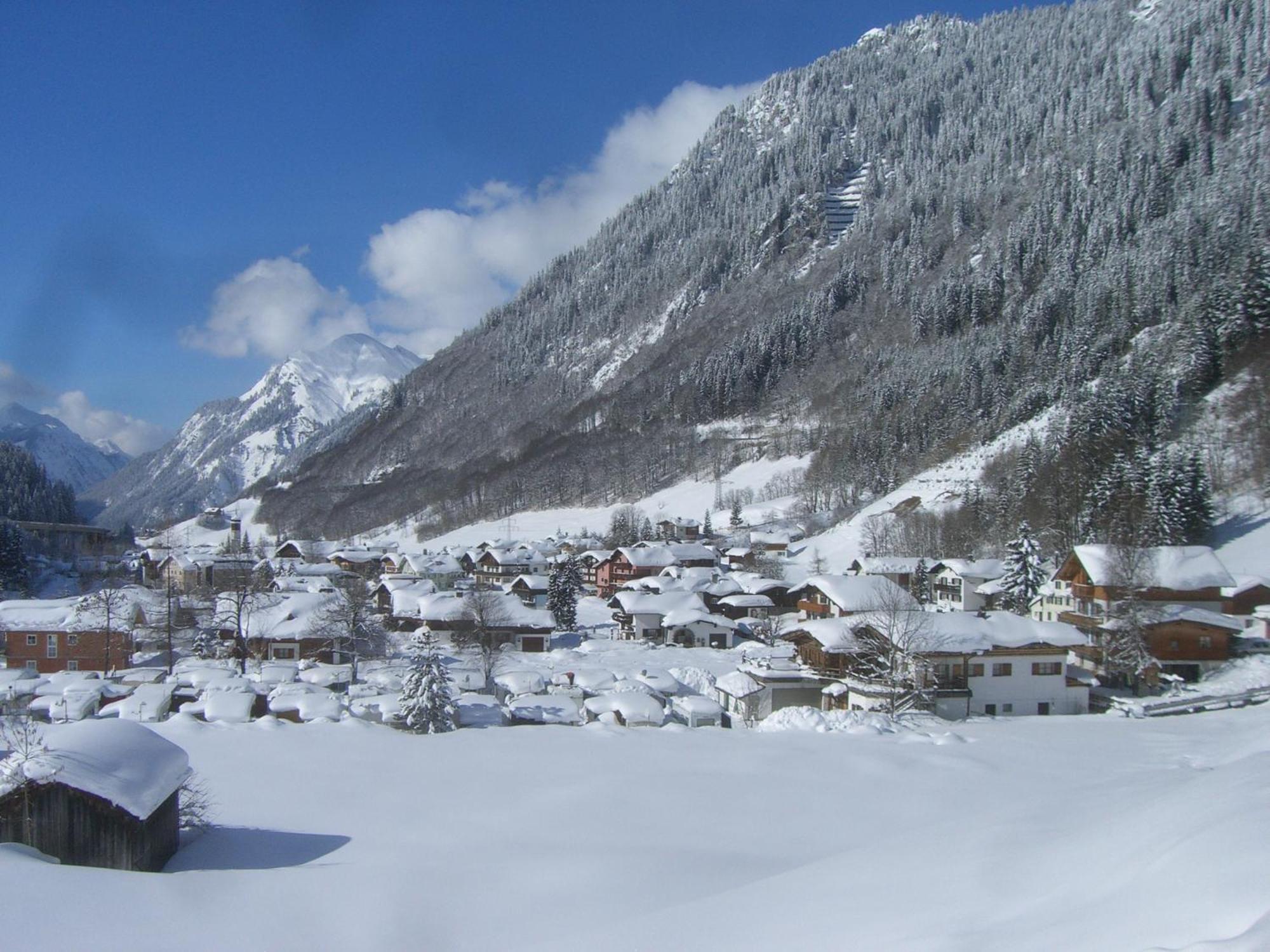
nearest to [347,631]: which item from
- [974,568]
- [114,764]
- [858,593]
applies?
[858,593]

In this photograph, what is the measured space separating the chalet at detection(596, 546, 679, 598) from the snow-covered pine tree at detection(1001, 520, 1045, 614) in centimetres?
2951

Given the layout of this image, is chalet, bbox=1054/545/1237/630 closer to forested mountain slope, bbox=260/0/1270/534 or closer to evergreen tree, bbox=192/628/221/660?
forested mountain slope, bbox=260/0/1270/534

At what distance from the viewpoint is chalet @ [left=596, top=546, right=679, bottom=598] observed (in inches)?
2628

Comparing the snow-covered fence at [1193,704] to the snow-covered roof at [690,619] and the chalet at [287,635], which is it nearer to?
the snow-covered roof at [690,619]

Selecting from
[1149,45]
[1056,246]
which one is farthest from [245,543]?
[1149,45]

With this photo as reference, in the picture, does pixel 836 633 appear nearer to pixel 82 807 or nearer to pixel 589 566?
pixel 82 807

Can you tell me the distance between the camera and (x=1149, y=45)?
151625 millimetres

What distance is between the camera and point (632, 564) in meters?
66.9

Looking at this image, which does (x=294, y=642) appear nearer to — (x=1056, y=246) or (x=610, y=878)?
(x=610, y=878)

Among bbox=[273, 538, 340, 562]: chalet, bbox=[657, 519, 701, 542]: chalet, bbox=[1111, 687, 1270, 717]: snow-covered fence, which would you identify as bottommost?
bbox=[1111, 687, 1270, 717]: snow-covered fence

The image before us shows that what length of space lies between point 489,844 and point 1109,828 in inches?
305

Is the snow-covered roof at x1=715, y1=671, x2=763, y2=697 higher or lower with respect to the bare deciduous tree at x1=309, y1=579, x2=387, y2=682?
lower

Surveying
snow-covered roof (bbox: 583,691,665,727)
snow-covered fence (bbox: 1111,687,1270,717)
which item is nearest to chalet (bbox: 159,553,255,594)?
snow-covered roof (bbox: 583,691,665,727)

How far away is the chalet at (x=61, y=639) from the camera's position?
1357 inches
